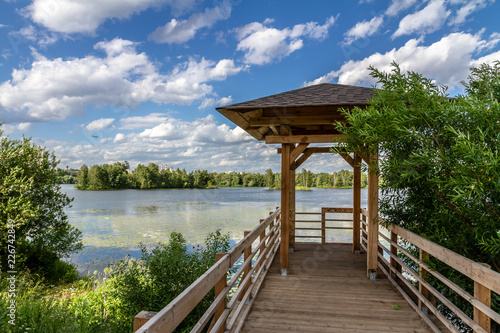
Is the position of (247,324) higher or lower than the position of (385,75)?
lower

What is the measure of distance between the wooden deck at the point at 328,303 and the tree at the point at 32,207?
7695 millimetres

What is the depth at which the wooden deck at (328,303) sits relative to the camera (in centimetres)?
277

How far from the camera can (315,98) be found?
13.8ft

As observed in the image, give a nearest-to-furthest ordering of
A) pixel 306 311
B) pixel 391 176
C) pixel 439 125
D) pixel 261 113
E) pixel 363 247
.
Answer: pixel 439 125 → pixel 391 176 → pixel 306 311 → pixel 261 113 → pixel 363 247

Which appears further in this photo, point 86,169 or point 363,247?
point 86,169

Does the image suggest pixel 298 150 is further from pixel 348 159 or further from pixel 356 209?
pixel 356 209

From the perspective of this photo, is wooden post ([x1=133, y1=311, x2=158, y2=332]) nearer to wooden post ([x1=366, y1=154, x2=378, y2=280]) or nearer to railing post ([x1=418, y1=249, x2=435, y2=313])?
railing post ([x1=418, y1=249, x2=435, y2=313])

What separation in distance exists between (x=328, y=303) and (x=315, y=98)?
2654mm

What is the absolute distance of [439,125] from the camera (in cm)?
224

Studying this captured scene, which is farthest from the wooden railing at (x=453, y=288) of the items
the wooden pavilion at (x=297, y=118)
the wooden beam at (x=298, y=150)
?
the wooden beam at (x=298, y=150)

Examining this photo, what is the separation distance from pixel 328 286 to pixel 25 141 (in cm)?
972

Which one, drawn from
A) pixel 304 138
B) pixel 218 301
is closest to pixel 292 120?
pixel 304 138

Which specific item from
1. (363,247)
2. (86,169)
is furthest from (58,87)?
(86,169)

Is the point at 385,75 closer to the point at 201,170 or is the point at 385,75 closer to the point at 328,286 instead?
the point at 328,286
